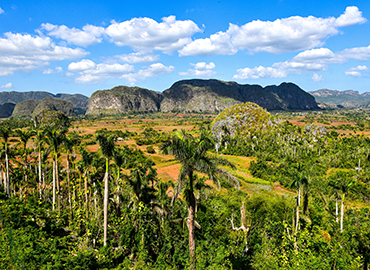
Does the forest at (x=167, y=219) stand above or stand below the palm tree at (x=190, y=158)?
below

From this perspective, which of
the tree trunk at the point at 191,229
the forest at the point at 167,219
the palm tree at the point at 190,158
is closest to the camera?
the palm tree at the point at 190,158

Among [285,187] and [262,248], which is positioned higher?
[262,248]

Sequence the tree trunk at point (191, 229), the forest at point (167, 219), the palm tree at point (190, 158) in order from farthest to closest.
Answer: the tree trunk at point (191, 229) → the forest at point (167, 219) → the palm tree at point (190, 158)

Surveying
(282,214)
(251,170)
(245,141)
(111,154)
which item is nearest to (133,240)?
(111,154)

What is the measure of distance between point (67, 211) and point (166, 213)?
11.3 meters

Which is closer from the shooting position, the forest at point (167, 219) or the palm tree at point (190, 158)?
the palm tree at point (190, 158)

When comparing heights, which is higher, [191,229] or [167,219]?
[191,229]

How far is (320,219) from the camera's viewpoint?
87.7ft

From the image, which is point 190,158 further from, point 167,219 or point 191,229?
point 167,219

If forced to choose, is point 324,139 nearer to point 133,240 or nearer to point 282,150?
point 282,150

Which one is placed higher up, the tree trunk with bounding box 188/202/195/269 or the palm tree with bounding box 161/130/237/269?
the palm tree with bounding box 161/130/237/269

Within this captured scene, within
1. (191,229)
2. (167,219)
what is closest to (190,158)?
(191,229)

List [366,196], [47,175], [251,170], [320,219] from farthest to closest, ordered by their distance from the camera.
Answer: [251,170] < [366,196] < [47,175] < [320,219]

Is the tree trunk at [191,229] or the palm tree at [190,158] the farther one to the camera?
the tree trunk at [191,229]
